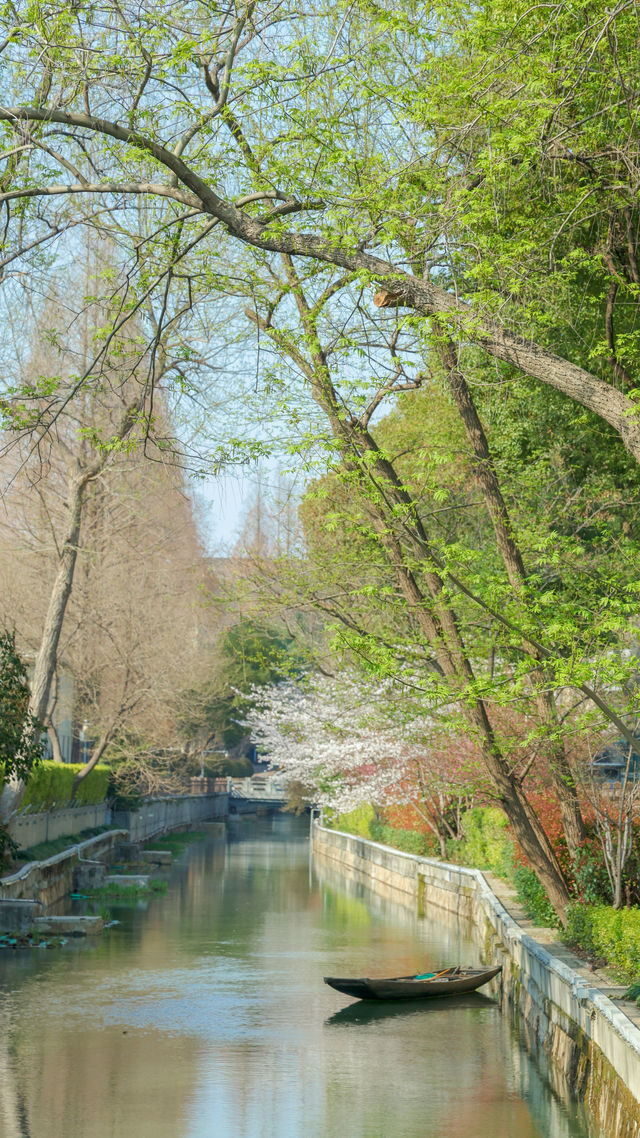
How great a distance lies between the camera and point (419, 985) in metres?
17.2

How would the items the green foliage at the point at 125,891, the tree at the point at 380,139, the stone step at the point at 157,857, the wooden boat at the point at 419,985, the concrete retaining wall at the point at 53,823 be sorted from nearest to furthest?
the tree at the point at 380,139, the wooden boat at the point at 419,985, the concrete retaining wall at the point at 53,823, the green foliage at the point at 125,891, the stone step at the point at 157,857

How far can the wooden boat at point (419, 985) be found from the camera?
16.8m

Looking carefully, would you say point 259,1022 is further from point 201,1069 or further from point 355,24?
point 355,24

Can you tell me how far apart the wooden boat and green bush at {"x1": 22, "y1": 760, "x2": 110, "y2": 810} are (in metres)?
10.1

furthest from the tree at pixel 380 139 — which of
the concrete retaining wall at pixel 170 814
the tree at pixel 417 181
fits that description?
the concrete retaining wall at pixel 170 814

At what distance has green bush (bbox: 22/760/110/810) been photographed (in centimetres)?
2870

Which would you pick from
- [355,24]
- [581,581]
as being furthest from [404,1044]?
[355,24]

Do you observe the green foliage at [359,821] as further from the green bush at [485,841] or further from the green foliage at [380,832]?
the green bush at [485,841]

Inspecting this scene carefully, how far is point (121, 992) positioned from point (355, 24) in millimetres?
14005

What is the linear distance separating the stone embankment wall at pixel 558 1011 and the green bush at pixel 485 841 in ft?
2.29

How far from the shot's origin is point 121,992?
1844 centimetres

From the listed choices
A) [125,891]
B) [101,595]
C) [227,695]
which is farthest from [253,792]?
[125,891]

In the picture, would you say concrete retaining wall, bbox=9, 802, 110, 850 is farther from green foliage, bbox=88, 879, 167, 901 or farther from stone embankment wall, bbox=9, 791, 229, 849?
green foliage, bbox=88, 879, 167, 901

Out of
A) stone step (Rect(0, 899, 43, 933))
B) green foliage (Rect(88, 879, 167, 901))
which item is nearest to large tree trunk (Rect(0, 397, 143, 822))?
stone step (Rect(0, 899, 43, 933))
